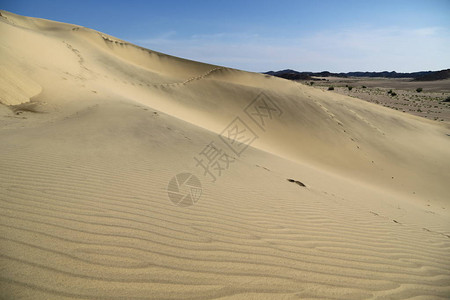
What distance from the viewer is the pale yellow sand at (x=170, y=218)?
1862 millimetres

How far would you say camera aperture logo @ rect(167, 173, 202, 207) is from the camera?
3.28 metres

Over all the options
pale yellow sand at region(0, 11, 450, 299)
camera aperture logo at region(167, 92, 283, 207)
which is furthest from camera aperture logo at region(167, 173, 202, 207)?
pale yellow sand at region(0, 11, 450, 299)

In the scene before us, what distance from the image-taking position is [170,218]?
2.73 m

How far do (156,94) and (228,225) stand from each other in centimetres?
1202

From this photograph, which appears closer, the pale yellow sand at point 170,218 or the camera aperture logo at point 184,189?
the pale yellow sand at point 170,218

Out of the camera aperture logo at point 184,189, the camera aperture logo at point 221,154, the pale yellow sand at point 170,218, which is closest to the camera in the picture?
the pale yellow sand at point 170,218

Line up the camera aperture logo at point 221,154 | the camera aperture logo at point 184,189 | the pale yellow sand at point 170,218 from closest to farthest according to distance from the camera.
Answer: the pale yellow sand at point 170,218 → the camera aperture logo at point 184,189 → the camera aperture logo at point 221,154

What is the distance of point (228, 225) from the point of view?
9.29 ft

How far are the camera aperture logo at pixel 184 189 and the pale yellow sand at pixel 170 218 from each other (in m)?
0.13

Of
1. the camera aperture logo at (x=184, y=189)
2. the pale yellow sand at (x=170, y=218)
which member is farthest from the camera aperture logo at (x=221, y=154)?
the pale yellow sand at (x=170, y=218)

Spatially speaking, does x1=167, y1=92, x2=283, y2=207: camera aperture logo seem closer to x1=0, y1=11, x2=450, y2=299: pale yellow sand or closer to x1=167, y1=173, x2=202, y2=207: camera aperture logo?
x1=167, y1=173, x2=202, y2=207: camera aperture logo

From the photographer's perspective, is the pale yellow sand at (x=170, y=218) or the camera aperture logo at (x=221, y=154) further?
the camera aperture logo at (x=221, y=154)

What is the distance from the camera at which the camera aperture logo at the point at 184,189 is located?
10.8 ft

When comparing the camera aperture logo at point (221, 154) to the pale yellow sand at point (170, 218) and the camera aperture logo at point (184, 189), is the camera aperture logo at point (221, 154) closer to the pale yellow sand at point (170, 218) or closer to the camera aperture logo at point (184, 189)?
the camera aperture logo at point (184, 189)
